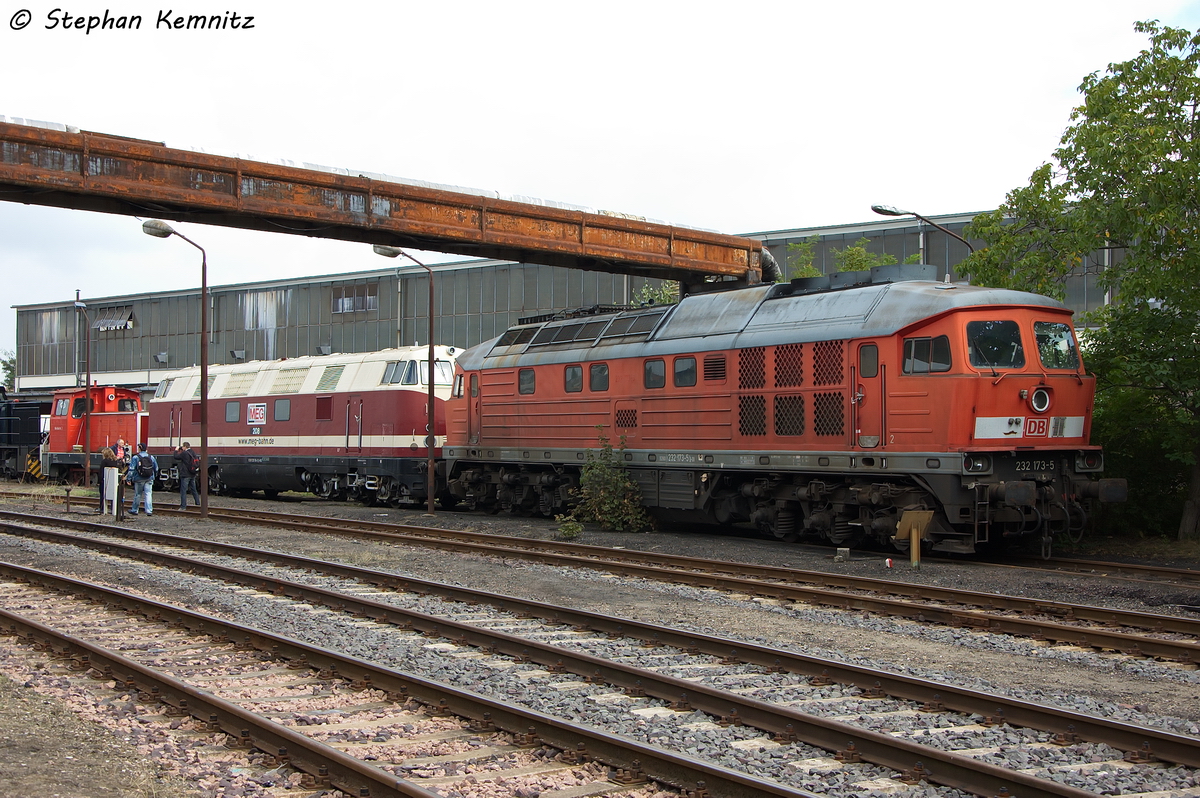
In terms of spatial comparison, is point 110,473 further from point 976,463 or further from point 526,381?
point 976,463

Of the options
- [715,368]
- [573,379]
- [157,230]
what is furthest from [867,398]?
[157,230]

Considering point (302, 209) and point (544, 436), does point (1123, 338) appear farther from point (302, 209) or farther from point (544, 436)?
point (302, 209)

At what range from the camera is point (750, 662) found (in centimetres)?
929

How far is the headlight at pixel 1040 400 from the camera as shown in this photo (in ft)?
50.8

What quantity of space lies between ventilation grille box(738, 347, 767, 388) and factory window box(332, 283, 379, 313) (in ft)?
138

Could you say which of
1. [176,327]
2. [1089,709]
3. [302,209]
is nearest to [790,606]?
[1089,709]

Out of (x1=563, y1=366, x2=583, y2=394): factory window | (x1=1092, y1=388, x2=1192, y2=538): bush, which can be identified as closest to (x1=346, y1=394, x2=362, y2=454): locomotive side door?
(x1=563, y1=366, x2=583, y2=394): factory window

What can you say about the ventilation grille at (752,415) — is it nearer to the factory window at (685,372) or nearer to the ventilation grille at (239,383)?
the factory window at (685,372)

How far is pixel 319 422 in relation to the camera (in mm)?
30031

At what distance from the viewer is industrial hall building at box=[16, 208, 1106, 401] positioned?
150ft

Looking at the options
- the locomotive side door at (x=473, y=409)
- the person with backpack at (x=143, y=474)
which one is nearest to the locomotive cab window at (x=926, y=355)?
the locomotive side door at (x=473, y=409)

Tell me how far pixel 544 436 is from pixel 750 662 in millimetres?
13337

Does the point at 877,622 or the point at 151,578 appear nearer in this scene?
the point at 877,622

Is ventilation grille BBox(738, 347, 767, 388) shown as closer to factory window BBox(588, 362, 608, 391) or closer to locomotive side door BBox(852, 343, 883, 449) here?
locomotive side door BBox(852, 343, 883, 449)
